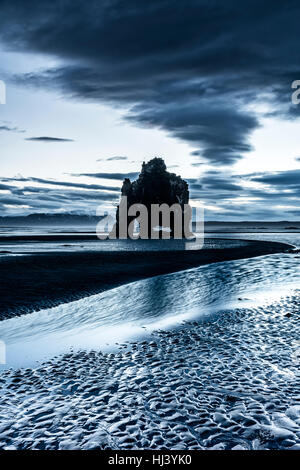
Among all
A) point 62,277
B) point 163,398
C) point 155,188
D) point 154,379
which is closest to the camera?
point 163,398

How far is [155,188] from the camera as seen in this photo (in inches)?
4424

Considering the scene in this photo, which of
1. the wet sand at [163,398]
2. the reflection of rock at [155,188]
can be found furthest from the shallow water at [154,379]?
the reflection of rock at [155,188]

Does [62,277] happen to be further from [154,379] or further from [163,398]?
[163,398]

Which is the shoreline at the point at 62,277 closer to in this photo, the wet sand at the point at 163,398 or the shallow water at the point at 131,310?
the shallow water at the point at 131,310

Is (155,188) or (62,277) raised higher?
(155,188)

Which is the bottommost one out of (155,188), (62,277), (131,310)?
(131,310)

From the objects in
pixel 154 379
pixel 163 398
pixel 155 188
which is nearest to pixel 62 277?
pixel 154 379

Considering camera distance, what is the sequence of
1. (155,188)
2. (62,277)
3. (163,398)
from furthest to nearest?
(155,188), (62,277), (163,398)

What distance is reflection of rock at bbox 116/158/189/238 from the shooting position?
11262 cm

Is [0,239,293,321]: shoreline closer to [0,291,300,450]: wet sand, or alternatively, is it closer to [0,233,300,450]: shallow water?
[0,233,300,450]: shallow water

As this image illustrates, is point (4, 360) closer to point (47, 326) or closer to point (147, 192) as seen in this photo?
point (47, 326)

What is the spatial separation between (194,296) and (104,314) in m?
5.33

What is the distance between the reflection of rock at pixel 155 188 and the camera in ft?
370
